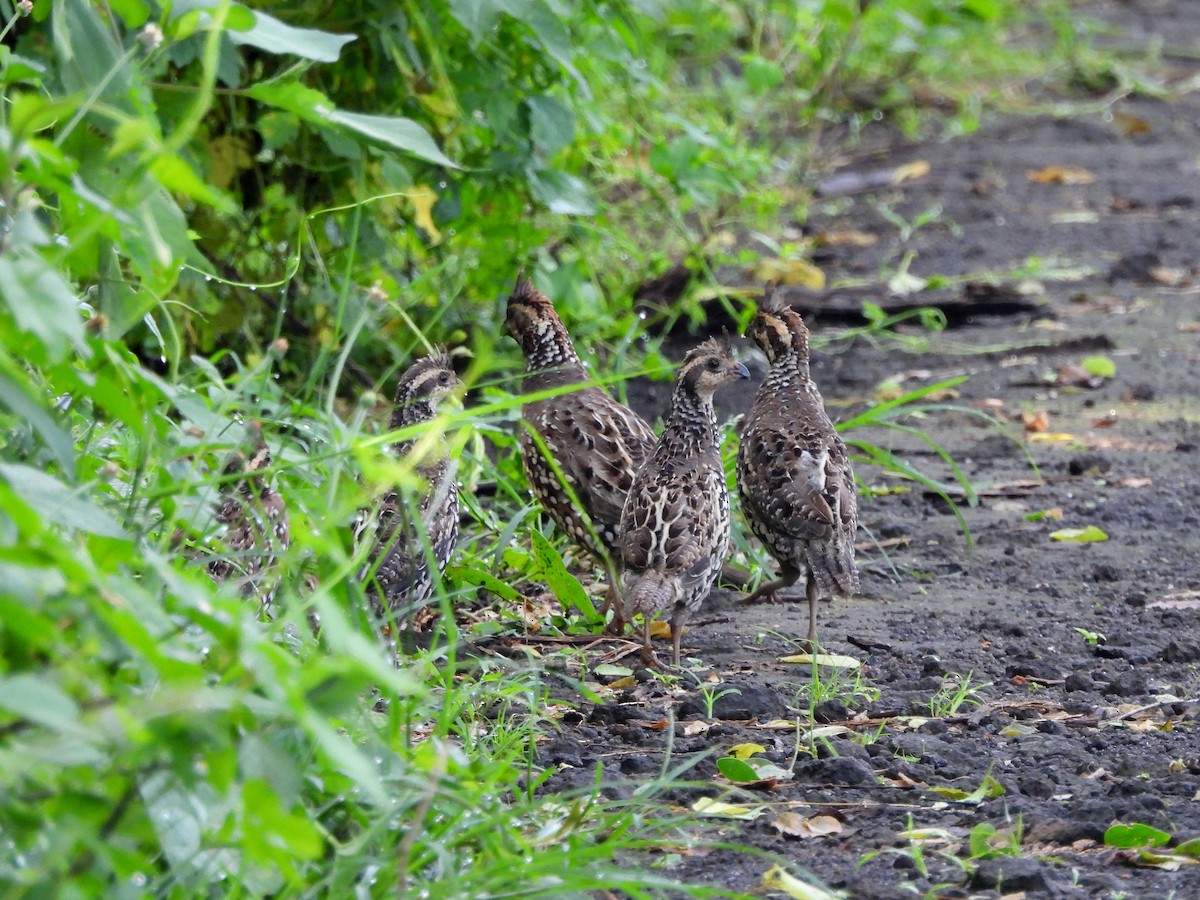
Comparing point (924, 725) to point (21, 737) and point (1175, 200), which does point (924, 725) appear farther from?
point (1175, 200)

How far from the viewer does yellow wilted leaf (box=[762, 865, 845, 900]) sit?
10.6 feet

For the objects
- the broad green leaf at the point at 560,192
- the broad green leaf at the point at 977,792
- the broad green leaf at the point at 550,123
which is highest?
the broad green leaf at the point at 550,123

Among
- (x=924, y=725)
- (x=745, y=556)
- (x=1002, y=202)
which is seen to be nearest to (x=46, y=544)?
(x=924, y=725)

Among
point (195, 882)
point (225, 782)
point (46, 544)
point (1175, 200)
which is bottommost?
point (1175, 200)

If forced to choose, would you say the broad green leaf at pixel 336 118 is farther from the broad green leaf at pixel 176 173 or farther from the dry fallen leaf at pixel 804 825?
the dry fallen leaf at pixel 804 825

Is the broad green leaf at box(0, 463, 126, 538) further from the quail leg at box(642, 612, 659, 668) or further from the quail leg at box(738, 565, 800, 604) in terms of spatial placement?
the quail leg at box(738, 565, 800, 604)

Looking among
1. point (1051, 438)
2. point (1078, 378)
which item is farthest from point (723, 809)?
point (1078, 378)

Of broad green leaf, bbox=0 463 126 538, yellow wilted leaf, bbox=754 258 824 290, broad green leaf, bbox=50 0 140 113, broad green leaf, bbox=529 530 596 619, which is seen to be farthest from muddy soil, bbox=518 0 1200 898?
broad green leaf, bbox=50 0 140 113

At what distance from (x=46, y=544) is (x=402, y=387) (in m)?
Result: 3.12

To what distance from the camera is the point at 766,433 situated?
18.0 feet

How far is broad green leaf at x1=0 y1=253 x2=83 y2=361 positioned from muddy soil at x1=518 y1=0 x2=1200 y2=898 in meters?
1.43

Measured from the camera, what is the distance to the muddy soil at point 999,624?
368 centimetres

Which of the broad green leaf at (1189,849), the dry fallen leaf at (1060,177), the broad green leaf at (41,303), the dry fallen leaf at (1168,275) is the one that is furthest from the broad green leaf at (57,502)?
the dry fallen leaf at (1060,177)

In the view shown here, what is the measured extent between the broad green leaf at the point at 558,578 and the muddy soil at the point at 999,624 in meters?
0.35
